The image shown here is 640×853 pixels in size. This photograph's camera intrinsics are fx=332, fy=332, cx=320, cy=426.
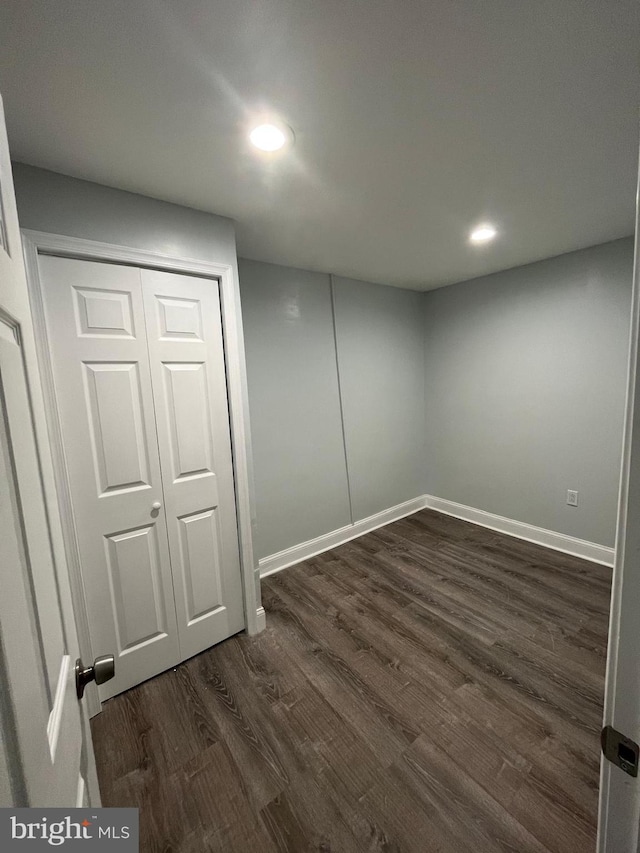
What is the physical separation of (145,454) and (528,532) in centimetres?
320

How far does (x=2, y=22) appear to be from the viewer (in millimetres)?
811

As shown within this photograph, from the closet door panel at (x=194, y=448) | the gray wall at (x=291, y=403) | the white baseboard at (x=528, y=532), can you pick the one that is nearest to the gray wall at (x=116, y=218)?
the closet door panel at (x=194, y=448)

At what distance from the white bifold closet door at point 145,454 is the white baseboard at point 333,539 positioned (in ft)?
2.57

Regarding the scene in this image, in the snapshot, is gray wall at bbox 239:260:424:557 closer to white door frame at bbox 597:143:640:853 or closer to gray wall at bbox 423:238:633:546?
gray wall at bbox 423:238:633:546

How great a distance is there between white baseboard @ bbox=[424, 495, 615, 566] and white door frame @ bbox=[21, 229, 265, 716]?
240cm

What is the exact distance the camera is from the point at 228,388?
185cm

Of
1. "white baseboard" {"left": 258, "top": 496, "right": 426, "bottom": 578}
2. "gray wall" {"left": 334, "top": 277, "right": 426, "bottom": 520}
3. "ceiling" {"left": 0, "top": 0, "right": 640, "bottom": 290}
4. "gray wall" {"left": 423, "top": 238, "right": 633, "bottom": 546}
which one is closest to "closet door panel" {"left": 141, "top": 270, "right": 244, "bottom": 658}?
"ceiling" {"left": 0, "top": 0, "right": 640, "bottom": 290}

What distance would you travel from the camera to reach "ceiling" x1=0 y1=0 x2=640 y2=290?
0.84 metres

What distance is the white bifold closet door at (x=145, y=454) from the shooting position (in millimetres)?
1456

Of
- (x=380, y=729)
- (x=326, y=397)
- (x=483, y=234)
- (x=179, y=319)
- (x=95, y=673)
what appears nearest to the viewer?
(x=95, y=673)

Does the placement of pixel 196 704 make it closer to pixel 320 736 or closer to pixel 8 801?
pixel 320 736

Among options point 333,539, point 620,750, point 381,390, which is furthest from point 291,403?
point 620,750

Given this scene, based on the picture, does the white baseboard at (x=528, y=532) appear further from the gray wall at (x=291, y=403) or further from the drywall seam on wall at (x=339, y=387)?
the gray wall at (x=291, y=403)

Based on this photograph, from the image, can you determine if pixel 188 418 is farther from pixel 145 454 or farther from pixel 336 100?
pixel 336 100
